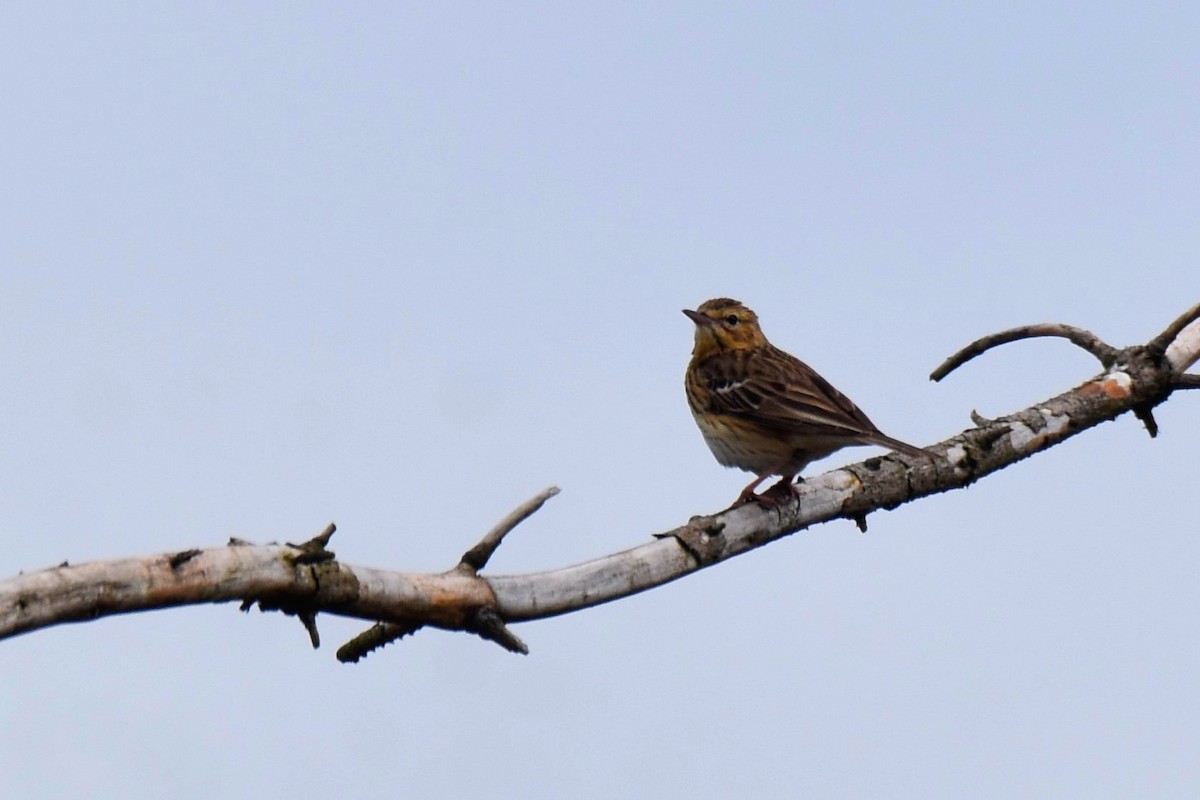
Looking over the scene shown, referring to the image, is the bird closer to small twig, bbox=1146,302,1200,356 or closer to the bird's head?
the bird's head

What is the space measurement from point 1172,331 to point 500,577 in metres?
5.70

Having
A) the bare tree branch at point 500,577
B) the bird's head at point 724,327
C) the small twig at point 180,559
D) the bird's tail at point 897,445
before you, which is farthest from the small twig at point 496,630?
the bird's head at point 724,327

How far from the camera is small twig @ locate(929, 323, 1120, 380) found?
10805mm

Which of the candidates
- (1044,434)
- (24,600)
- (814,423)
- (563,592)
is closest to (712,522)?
(563,592)

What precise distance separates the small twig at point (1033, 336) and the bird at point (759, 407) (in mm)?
831

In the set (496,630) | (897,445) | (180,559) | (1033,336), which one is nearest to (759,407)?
(897,445)

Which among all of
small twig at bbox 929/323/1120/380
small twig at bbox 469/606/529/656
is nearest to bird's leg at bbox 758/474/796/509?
small twig at bbox 929/323/1120/380

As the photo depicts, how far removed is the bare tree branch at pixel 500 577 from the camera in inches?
217

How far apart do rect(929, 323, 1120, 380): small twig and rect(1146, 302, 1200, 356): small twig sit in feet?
1.04

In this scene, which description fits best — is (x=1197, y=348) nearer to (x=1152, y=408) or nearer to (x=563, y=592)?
(x=1152, y=408)

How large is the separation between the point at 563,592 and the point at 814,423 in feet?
12.1

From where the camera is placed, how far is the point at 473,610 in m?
6.58

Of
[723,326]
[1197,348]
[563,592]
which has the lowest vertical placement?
[563,592]

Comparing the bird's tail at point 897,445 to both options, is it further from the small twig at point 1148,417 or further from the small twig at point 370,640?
the small twig at point 370,640
